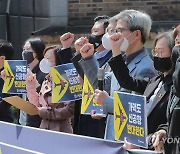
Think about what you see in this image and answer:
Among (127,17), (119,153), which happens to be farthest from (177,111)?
(127,17)

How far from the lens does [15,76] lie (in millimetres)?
6059

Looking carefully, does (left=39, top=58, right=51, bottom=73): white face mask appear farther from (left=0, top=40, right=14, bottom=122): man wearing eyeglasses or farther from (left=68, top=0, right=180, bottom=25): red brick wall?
(left=68, top=0, right=180, bottom=25): red brick wall

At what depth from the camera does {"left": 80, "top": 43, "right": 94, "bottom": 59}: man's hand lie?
4907mm

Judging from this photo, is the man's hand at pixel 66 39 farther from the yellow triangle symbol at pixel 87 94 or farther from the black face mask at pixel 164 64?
the black face mask at pixel 164 64

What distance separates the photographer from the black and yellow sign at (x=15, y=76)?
→ 6035 mm

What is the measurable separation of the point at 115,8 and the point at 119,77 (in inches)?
180

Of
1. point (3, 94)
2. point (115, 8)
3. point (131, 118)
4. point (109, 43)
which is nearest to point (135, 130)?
point (131, 118)

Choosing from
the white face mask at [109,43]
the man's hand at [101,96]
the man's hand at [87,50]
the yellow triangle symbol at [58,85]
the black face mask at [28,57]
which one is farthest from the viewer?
the black face mask at [28,57]

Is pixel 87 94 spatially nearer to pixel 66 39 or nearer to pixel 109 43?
pixel 109 43

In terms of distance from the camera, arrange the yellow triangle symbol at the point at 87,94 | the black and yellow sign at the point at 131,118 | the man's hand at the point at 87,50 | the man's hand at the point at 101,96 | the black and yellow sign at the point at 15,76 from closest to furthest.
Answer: the black and yellow sign at the point at 131,118 < the man's hand at the point at 101,96 < the man's hand at the point at 87,50 < the yellow triangle symbol at the point at 87,94 < the black and yellow sign at the point at 15,76

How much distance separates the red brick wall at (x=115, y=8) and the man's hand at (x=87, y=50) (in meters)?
3.85

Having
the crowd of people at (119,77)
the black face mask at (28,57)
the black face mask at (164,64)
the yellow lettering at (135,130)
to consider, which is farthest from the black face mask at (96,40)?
the yellow lettering at (135,130)

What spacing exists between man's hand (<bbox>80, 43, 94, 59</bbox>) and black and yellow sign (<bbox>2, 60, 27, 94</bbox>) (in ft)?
4.00

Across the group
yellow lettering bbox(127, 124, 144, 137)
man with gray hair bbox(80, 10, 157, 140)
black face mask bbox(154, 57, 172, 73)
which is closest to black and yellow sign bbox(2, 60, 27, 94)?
man with gray hair bbox(80, 10, 157, 140)
